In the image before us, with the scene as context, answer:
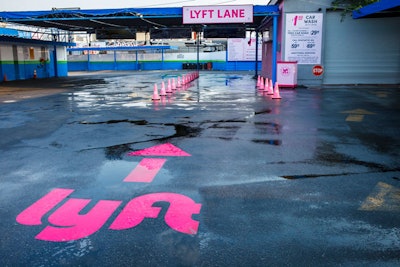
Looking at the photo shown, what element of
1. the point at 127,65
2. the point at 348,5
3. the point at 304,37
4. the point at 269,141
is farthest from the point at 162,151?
the point at 127,65

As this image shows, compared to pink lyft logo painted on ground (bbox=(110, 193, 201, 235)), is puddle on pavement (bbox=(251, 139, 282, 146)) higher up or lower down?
higher up

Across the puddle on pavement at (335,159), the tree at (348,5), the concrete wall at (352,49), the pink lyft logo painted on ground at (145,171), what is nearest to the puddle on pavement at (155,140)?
the pink lyft logo painted on ground at (145,171)

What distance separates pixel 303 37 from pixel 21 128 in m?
17.1

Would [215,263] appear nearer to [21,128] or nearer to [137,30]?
[21,128]

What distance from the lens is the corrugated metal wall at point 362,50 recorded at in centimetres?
2248

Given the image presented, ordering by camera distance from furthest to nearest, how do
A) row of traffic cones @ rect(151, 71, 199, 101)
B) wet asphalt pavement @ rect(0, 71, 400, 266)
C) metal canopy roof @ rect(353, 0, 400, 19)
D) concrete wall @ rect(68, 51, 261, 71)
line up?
concrete wall @ rect(68, 51, 261, 71)
metal canopy roof @ rect(353, 0, 400, 19)
row of traffic cones @ rect(151, 71, 199, 101)
wet asphalt pavement @ rect(0, 71, 400, 266)

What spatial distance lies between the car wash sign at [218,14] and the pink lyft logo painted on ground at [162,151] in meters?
17.4

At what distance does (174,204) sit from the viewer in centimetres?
461

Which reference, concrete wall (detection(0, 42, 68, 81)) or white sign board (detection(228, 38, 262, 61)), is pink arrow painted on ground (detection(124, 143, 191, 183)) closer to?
concrete wall (detection(0, 42, 68, 81))

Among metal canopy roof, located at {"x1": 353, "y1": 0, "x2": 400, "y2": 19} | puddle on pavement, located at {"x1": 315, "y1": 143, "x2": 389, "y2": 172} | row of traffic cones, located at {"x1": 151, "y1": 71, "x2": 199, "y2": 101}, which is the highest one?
metal canopy roof, located at {"x1": 353, "y1": 0, "x2": 400, "y2": 19}

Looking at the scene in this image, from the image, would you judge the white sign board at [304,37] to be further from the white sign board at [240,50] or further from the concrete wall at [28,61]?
the white sign board at [240,50]

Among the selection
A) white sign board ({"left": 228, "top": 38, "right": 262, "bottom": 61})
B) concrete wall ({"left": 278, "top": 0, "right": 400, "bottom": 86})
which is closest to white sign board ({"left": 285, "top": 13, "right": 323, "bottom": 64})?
concrete wall ({"left": 278, "top": 0, "right": 400, "bottom": 86})

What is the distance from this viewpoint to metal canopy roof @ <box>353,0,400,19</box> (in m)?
17.0

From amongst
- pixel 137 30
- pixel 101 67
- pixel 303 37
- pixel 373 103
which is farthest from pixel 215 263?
pixel 101 67
